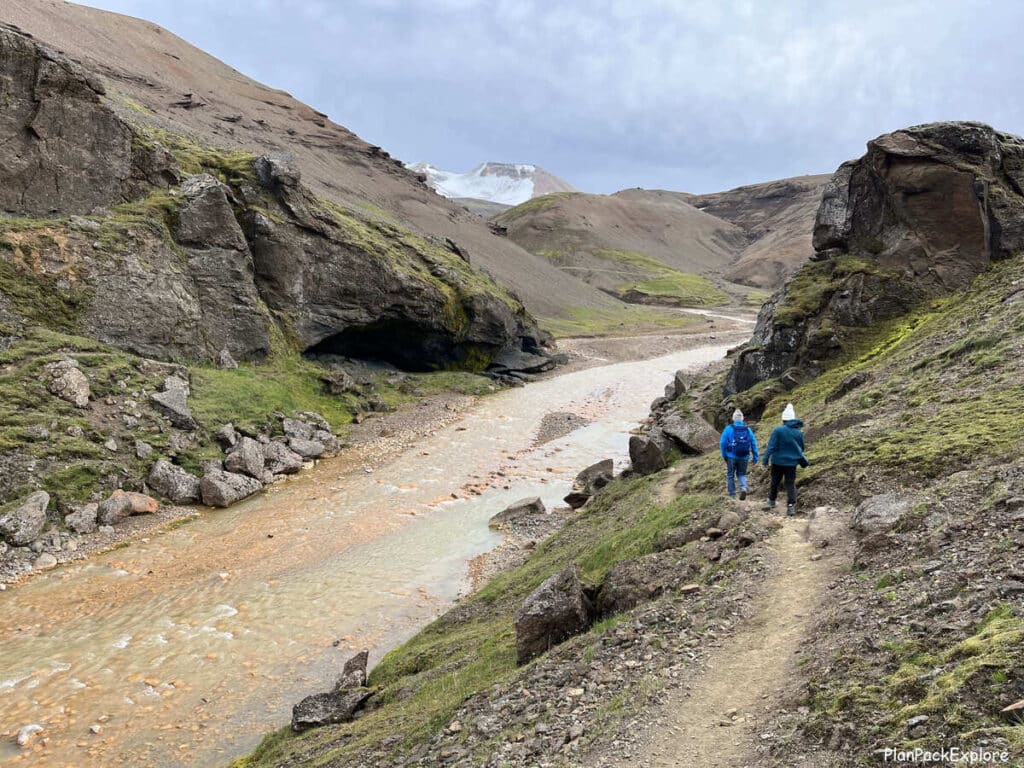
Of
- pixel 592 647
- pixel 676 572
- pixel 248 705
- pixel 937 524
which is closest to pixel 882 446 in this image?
pixel 937 524

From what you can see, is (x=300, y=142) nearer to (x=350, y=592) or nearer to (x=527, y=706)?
(x=350, y=592)

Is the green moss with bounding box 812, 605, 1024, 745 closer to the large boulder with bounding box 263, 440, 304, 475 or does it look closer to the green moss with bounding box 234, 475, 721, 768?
the green moss with bounding box 234, 475, 721, 768

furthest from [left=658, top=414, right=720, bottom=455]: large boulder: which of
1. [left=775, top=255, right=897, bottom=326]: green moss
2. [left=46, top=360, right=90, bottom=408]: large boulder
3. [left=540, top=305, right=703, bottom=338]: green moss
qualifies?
[left=540, top=305, right=703, bottom=338]: green moss

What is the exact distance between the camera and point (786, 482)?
14266 mm

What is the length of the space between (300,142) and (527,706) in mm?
129929

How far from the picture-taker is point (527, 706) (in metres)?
9.16

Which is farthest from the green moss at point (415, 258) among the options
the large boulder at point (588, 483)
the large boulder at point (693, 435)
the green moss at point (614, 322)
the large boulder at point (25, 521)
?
the green moss at point (614, 322)

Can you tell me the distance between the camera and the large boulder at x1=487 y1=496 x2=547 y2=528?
26.4 meters

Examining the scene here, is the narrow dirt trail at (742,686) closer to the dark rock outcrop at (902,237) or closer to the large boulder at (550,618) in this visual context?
the large boulder at (550,618)

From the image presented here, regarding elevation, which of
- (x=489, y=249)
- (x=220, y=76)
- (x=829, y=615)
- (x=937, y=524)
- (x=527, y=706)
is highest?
(x=220, y=76)

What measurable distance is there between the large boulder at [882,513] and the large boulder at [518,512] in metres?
16.0

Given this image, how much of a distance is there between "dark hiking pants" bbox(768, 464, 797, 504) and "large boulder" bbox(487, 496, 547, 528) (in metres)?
13.3

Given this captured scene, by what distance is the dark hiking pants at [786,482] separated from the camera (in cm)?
1395

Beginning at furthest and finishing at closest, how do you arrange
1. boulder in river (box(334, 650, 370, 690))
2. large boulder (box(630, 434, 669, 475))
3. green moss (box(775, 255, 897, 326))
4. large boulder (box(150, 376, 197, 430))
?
large boulder (box(150, 376, 197, 430)) → green moss (box(775, 255, 897, 326)) → large boulder (box(630, 434, 669, 475)) → boulder in river (box(334, 650, 370, 690))
